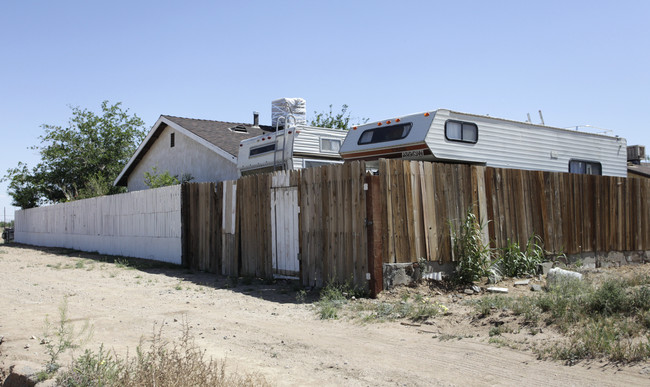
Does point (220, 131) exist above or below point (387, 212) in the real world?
above

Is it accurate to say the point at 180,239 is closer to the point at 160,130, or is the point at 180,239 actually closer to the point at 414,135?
the point at 414,135

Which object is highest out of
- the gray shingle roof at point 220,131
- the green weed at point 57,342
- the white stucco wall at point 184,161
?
the gray shingle roof at point 220,131

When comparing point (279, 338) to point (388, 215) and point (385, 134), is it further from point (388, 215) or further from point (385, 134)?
point (385, 134)

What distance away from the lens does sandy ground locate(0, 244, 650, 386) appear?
16.1ft

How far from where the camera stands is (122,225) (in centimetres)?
1873

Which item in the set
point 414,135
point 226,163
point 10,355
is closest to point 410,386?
point 10,355

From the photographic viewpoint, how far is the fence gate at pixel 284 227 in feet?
33.8

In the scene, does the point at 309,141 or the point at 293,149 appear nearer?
the point at 293,149

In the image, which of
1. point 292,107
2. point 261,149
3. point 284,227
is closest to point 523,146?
point 284,227

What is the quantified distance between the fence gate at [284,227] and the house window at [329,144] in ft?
10.5

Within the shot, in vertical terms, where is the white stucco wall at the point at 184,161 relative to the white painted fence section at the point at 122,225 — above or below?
above

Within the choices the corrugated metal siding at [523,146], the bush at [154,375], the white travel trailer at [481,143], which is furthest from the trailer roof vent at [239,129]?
the bush at [154,375]

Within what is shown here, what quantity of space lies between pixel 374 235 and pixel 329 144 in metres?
5.80

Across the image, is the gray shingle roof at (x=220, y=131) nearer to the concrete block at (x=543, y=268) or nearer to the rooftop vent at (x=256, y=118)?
the rooftop vent at (x=256, y=118)
